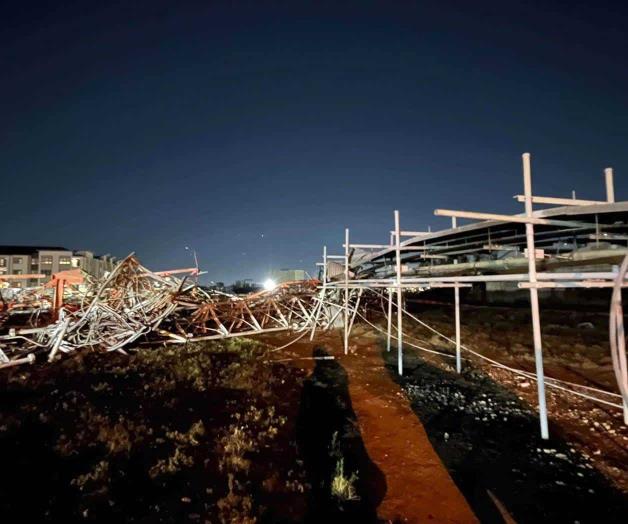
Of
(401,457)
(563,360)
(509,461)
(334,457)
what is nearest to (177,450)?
(334,457)

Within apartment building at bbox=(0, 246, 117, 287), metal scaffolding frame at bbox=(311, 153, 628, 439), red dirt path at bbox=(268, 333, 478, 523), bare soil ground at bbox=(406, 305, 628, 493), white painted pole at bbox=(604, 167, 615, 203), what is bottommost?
red dirt path at bbox=(268, 333, 478, 523)

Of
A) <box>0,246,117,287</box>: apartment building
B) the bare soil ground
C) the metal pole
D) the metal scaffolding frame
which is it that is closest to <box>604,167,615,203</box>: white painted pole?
the metal scaffolding frame

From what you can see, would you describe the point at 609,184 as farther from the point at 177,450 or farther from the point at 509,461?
the point at 177,450

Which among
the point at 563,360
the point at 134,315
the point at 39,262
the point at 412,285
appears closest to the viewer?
the point at 412,285

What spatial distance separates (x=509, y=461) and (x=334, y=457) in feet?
9.33

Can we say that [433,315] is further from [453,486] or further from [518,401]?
[453,486]

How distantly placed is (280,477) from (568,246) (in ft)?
33.2

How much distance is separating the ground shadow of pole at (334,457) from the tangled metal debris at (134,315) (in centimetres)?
739

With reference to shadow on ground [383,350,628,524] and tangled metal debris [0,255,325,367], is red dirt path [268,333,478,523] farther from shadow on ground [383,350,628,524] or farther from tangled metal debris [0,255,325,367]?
tangled metal debris [0,255,325,367]

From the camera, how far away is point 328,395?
866 cm

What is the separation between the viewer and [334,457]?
18.2ft

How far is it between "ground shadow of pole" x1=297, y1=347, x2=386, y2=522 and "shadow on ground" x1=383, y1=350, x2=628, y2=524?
1.35 metres

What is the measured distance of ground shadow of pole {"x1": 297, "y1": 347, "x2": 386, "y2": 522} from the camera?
433 cm

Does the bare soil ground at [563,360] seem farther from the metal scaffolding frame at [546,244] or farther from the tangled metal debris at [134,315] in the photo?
the tangled metal debris at [134,315]
